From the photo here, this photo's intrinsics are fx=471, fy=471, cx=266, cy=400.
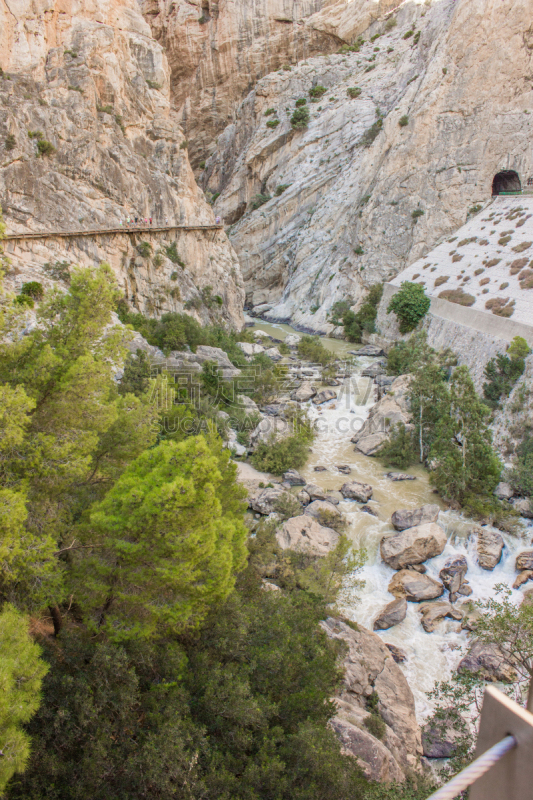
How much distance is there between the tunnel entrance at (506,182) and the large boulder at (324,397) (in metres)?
21.2

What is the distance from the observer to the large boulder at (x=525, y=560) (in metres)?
12.8

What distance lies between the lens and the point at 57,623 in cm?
685

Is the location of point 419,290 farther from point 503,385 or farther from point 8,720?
point 8,720

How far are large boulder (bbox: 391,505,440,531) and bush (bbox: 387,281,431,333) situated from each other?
680 inches

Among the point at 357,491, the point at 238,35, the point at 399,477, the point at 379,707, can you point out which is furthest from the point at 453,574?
the point at 238,35

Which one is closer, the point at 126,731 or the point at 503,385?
the point at 126,731

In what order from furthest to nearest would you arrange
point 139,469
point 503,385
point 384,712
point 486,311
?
1. point 486,311
2. point 503,385
3. point 384,712
4. point 139,469

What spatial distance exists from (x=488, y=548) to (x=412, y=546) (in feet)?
7.20

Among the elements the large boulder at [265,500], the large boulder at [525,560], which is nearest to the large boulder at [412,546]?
the large boulder at [525,560]

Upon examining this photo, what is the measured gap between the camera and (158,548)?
5918 mm

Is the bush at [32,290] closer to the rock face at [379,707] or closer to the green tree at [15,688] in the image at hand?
the green tree at [15,688]

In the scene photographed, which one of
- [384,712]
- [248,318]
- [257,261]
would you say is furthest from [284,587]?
[257,261]

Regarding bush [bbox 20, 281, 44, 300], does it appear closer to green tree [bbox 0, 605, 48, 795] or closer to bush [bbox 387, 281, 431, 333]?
green tree [bbox 0, 605, 48, 795]

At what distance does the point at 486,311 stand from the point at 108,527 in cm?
2275
